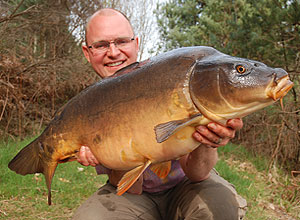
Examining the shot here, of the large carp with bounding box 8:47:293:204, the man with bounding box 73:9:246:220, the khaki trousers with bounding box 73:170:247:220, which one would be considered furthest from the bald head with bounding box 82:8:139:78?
the khaki trousers with bounding box 73:170:247:220

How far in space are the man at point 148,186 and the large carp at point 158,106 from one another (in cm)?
18

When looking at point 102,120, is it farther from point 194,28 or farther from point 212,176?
point 194,28

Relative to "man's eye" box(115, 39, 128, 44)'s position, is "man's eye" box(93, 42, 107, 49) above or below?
below

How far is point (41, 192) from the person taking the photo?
3.70m

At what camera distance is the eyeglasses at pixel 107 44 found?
243 cm

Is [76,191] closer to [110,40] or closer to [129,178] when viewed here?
[110,40]

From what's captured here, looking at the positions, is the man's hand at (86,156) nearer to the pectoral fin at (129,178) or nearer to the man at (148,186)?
the man at (148,186)

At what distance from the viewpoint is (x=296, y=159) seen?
16.9ft

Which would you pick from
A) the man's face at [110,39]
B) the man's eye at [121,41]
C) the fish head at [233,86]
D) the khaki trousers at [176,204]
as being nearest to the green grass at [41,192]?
the khaki trousers at [176,204]

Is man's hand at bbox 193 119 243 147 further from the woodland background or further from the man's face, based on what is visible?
the woodland background

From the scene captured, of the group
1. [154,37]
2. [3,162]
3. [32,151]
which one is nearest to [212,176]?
[32,151]

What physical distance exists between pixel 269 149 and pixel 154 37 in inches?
364

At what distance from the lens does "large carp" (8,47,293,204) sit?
4.42 ft

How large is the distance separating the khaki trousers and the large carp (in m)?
0.42
